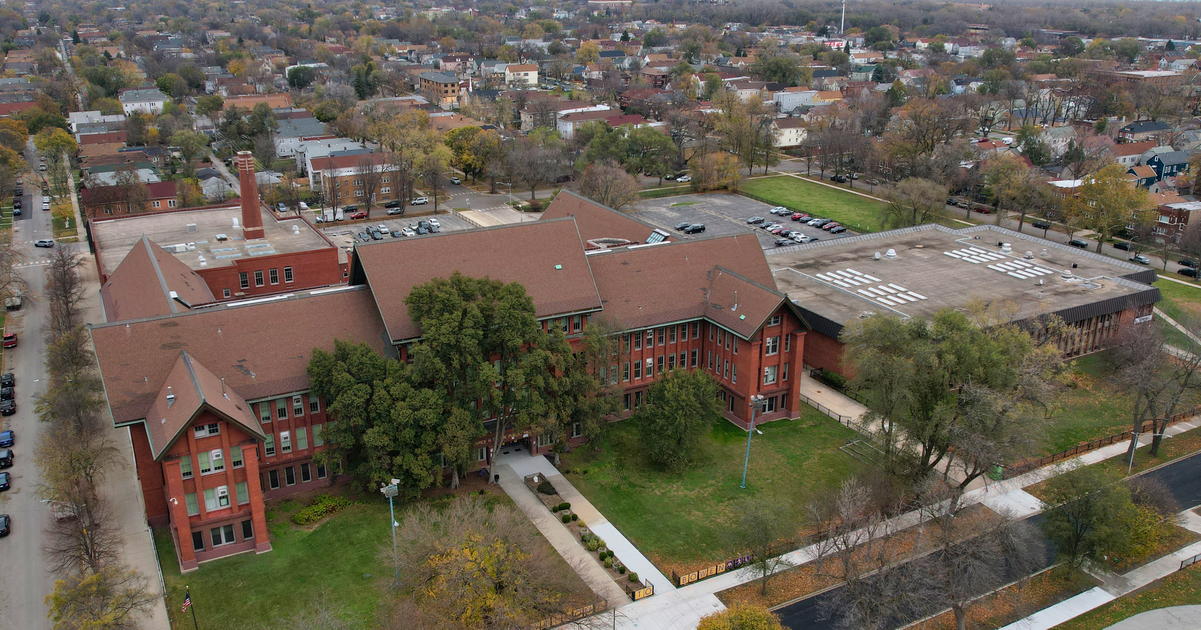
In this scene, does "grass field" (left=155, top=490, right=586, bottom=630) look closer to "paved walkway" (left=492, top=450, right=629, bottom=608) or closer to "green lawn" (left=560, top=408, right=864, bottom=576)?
"paved walkway" (left=492, top=450, right=629, bottom=608)

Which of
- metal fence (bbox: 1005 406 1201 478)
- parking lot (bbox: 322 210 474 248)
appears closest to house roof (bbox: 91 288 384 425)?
metal fence (bbox: 1005 406 1201 478)

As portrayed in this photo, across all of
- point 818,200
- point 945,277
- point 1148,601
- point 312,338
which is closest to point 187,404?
point 312,338

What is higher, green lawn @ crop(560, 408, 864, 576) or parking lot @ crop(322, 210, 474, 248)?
parking lot @ crop(322, 210, 474, 248)

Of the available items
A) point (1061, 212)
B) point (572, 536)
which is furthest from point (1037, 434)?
point (1061, 212)

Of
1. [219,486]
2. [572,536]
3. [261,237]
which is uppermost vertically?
[261,237]

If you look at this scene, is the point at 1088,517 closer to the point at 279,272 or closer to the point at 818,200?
the point at 279,272

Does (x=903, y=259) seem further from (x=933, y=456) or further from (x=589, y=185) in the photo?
(x=589, y=185)

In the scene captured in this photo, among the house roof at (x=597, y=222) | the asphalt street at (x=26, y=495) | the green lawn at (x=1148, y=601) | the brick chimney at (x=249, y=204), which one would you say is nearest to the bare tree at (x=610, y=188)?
the house roof at (x=597, y=222)
